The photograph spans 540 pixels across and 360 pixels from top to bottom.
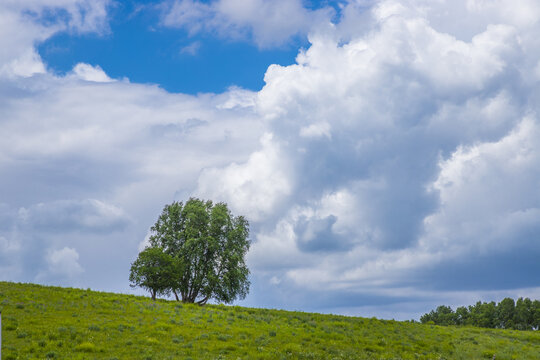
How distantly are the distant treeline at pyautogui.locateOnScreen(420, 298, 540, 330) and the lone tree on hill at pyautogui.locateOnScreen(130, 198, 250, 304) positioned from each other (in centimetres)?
6198

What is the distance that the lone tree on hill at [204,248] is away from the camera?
6009 centimetres

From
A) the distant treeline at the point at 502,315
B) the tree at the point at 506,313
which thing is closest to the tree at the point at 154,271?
the distant treeline at the point at 502,315

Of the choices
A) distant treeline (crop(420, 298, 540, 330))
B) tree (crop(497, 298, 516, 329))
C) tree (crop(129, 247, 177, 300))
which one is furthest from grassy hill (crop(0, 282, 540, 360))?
tree (crop(497, 298, 516, 329))

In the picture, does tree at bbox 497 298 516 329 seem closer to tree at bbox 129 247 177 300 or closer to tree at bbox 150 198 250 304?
tree at bbox 150 198 250 304

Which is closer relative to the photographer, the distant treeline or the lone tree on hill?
the lone tree on hill

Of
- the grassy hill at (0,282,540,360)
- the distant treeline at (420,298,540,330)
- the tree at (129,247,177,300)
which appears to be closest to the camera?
the grassy hill at (0,282,540,360)

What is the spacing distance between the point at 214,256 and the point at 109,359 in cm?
3664

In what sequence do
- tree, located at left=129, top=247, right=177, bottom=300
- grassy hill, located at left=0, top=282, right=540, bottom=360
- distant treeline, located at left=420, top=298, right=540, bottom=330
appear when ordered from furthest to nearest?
distant treeline, located at left=420, top=298, right=540, bottom=330 < tree, located at left=129, top=247, right=177, bottom=300 < grassy hill, located at left=0, top=282, right=540, bottom=360

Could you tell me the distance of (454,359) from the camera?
35500 millimetres

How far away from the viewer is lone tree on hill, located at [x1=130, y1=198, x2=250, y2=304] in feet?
197

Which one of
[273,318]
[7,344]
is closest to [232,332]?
[273,318]

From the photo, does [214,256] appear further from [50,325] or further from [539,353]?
[539,353]

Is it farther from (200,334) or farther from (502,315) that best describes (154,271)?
(502,315)

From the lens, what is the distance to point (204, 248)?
2413 inches
